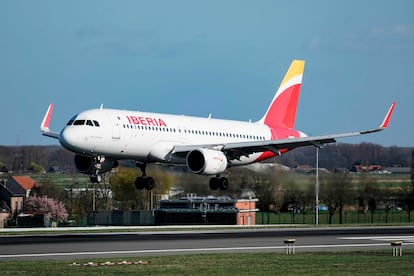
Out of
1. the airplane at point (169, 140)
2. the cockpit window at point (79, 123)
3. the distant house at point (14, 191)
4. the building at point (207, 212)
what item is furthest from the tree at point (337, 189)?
the distant house at point (14, 191)

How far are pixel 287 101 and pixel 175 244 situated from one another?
28.0 m

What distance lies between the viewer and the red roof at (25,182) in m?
128

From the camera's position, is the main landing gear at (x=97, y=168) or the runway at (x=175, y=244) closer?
the runway at (x=175, y=244)

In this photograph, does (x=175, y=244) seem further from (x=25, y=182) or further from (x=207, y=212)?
(x=25, y=182)

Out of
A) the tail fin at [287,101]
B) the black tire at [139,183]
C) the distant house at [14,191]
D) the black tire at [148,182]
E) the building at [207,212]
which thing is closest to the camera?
the black tire at [148,182]

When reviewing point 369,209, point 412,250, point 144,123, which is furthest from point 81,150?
point 369,209

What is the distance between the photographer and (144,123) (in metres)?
61.2

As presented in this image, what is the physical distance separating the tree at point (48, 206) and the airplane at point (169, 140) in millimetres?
45224

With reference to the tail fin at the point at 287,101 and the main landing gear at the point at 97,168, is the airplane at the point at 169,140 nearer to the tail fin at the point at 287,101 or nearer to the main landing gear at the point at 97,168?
the main landing gear at the point at 97,168

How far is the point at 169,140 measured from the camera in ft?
206

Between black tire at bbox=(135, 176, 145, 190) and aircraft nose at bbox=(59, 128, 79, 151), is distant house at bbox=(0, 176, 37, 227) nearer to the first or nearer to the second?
black tire at bbox=(135, 176, 145, 190)

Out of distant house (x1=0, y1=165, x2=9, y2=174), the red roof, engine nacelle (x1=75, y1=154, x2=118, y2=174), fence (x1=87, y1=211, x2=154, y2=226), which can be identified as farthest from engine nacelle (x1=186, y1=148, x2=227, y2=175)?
distant house (x1=0, y1=165, x2=9, y2=174)

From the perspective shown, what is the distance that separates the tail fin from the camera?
76.1 meters

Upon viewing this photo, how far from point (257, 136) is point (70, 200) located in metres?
58.7
